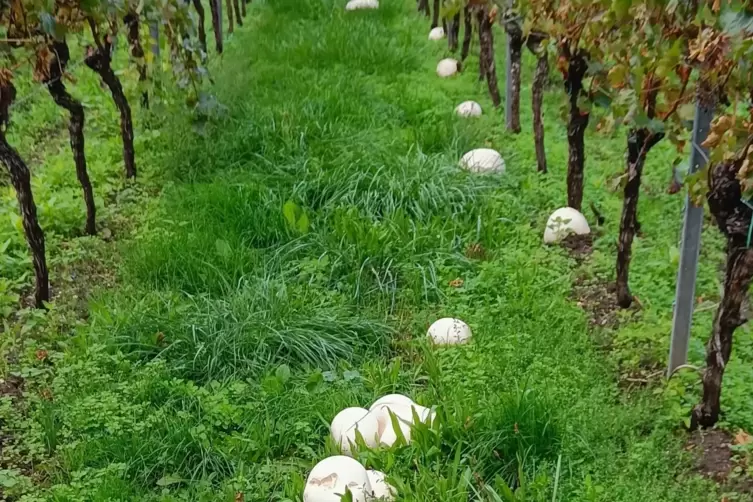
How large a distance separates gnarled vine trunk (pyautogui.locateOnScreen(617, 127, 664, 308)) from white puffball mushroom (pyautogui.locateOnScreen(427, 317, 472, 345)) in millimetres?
758

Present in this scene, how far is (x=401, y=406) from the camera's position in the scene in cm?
283

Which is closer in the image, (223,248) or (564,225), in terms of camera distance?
(223,248)

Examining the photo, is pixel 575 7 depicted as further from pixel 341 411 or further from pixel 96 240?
pixel 96 240

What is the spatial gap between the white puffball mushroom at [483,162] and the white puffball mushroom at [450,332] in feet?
5.54

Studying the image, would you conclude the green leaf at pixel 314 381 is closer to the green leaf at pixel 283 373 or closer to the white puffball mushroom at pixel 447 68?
the green leaf at pixel 283 373

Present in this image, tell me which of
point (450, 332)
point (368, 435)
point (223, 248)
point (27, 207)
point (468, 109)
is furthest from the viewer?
point (468, 109)

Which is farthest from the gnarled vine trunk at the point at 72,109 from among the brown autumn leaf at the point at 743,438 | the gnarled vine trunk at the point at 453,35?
the gnarled vine trunk at the point at 453,35

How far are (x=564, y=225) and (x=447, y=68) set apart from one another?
3219 millimetres

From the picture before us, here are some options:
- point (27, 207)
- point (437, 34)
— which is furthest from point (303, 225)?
point (437, 34)

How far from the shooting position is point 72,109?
4.25m

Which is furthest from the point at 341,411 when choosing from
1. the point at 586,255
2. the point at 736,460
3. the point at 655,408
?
the point at 586,255

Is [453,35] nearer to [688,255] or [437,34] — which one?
[437,34]

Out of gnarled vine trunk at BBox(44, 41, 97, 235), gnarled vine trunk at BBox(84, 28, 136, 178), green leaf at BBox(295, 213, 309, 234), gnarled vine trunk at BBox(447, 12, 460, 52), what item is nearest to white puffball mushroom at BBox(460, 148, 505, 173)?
green leaf at BBox(295, 213, 309, 234)

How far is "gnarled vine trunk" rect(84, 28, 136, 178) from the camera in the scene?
466 centimetres
